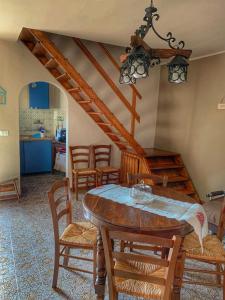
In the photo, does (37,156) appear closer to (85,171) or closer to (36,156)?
(36,156)

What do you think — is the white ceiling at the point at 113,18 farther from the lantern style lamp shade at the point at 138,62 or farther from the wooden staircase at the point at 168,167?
the wooden staircase at the point at 168,167

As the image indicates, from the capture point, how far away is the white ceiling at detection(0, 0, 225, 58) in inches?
89.7

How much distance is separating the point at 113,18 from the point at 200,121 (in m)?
2.34

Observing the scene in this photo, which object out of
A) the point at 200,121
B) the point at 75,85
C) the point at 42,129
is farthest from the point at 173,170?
the point at 42,129

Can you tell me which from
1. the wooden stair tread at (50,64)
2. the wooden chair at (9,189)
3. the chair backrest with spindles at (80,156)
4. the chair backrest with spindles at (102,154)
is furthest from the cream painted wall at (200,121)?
the wooden chair at (9,189)

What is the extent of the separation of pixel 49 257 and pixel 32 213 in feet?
3.90

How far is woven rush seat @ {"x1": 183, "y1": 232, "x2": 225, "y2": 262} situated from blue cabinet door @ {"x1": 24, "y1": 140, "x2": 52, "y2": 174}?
4.18 m

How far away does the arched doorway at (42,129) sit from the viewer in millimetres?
5449

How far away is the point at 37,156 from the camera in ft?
18.2

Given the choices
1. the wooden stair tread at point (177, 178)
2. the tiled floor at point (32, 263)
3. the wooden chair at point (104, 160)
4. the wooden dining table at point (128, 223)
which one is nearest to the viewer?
the wooden dining table at point (128, 223)

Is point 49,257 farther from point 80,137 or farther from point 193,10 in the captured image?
point 193,10

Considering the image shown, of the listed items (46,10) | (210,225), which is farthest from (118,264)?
(46,10)

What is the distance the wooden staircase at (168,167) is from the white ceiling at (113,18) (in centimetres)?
193

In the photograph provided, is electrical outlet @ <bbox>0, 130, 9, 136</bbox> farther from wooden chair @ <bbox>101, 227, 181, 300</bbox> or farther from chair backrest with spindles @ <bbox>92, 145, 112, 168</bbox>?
wooden chair @ <bbox>101, 227, 181, 300</bbox>
